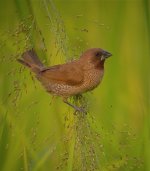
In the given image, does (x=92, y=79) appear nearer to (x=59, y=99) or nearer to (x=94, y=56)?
(x=94, y=56)

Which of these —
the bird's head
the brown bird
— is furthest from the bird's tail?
the bird's head

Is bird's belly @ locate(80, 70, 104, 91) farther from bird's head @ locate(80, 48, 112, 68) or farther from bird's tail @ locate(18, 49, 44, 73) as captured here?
bird's tail @ locate(18, 49, 44, 73)

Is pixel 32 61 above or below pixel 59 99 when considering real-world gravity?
above

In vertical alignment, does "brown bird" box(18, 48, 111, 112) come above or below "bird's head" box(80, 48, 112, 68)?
below

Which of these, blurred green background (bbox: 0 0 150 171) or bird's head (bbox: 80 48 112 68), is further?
bird's head (bbox: 80 48 112 68)

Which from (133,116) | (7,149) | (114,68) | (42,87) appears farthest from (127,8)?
(7,149)

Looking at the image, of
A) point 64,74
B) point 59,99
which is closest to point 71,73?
point 64,74
